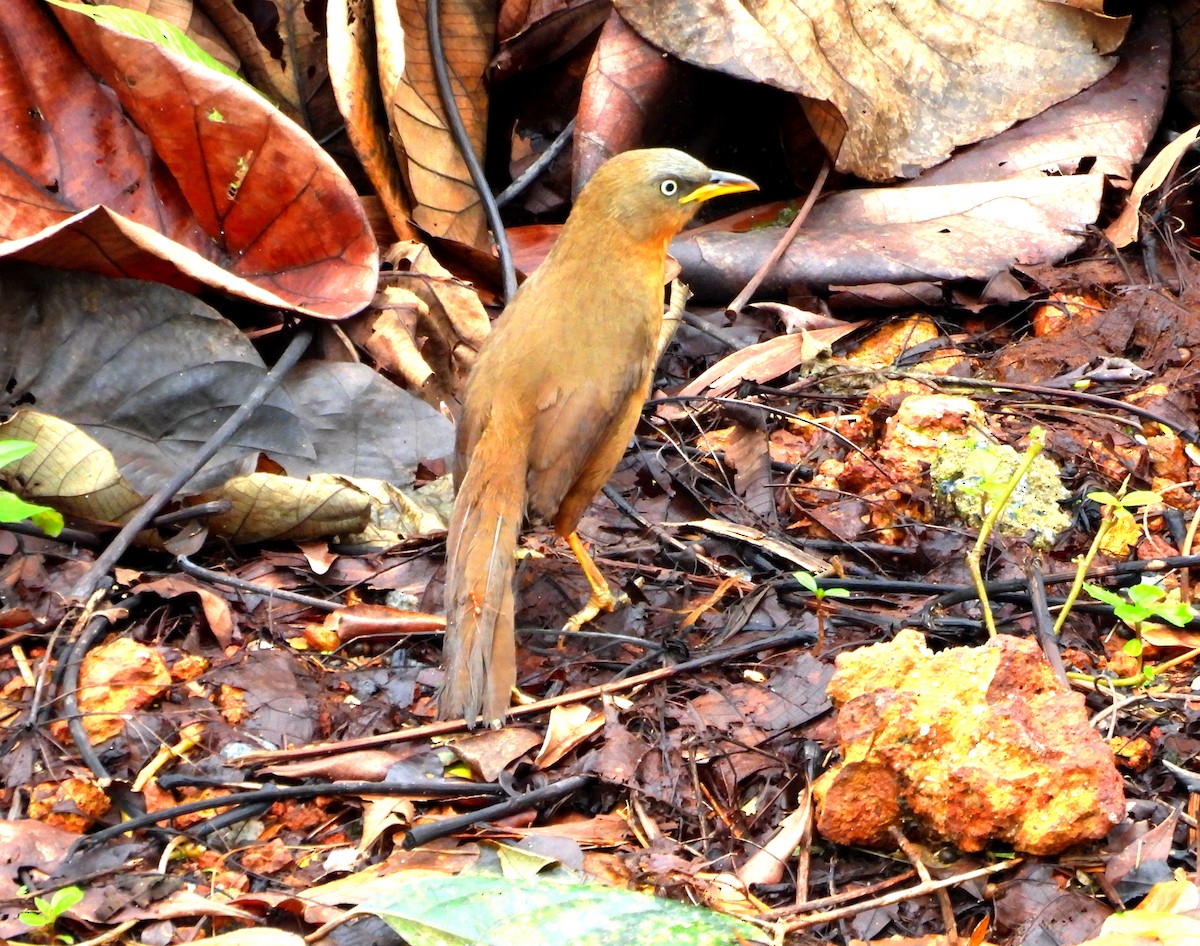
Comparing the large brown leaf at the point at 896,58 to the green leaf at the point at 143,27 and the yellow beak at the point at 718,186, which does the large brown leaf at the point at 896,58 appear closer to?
the yellow beak at the point at 718,186

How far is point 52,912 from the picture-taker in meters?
2.63

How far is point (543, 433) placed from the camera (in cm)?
394

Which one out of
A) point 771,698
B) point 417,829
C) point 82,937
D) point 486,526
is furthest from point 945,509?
point 82,937

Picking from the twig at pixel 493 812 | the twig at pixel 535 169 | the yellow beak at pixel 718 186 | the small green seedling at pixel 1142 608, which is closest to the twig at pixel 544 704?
the twig at pixel 493 812

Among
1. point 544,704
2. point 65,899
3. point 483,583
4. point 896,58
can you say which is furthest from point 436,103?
point 65,899

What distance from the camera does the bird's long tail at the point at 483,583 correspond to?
3.28 meters

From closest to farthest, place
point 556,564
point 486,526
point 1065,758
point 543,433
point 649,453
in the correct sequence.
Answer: point 1065,758, point 486,526, point 543,433, point 556,564, point 649,453

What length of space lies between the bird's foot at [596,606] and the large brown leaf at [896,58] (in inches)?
90.9

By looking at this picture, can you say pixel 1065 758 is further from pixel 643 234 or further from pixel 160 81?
pixel 160 81

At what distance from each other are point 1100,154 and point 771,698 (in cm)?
335

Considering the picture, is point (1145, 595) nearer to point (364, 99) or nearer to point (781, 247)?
point (781, 247)

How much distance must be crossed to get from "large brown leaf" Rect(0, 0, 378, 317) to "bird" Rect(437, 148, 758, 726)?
0.73 meters

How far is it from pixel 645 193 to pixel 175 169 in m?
1.58

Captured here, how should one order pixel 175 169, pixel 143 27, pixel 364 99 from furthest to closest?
pixel 364 99 → pixel 175 169 → pixel 143 27
